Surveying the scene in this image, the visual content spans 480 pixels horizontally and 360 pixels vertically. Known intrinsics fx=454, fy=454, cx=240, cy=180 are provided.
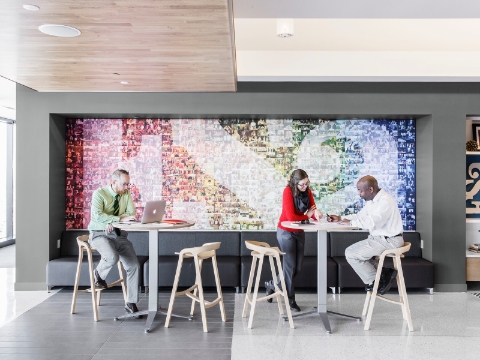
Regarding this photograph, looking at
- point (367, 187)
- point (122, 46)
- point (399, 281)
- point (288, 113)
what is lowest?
point (399, 281)

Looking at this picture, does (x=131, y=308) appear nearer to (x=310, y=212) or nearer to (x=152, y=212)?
(x=152, y=212)

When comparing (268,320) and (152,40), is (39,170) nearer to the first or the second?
(152,40)

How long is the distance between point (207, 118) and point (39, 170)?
2427 millimetres

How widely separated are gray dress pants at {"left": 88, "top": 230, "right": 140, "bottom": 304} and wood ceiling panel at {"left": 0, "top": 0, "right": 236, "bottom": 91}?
6.00 ft

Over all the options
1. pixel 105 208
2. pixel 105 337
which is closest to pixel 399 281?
pixel 105 337

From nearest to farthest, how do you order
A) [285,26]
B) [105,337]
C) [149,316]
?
[105,337] < [149,316] < [285,26]

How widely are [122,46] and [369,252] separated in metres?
3.10

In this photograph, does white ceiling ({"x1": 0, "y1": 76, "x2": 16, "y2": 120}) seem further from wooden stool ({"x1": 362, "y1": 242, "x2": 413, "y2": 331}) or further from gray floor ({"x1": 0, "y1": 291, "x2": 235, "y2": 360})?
wooden stool ({"x1": 362, "y1": 242, "x2": 413, "y2": 331})

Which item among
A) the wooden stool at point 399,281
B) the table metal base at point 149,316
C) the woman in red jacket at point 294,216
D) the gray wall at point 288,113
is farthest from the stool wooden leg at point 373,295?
the gray wall at point 288,113

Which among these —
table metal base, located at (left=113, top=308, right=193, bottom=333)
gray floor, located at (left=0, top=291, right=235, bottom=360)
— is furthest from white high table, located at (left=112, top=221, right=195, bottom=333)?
gray floor, located at (left=0, top=291, right=235, bottom=360)

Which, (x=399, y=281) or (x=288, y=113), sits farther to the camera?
(x=288, y=113)

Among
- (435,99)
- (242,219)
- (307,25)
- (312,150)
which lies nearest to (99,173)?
(242,219)

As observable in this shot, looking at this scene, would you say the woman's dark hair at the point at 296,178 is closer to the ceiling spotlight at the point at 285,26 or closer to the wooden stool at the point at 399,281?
the wooden stool at the point at 399,281

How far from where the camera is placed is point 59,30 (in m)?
3.60
